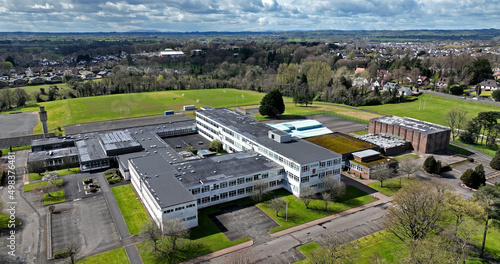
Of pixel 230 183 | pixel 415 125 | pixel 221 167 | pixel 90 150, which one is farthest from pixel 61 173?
pixel 415 125

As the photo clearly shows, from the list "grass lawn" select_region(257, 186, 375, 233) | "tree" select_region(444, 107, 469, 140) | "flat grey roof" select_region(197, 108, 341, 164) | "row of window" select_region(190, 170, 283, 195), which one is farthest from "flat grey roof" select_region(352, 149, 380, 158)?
"tree" select_region(444, 107, 469, 140)

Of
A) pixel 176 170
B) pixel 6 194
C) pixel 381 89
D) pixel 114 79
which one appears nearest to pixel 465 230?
pixel 176 170

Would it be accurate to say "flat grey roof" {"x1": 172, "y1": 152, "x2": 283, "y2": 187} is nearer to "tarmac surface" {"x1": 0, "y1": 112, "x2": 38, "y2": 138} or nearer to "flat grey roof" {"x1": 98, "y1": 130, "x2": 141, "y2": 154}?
"flat grey roof" {"x1": 98, "y1": 130, "x2": 141, "y2": 154}

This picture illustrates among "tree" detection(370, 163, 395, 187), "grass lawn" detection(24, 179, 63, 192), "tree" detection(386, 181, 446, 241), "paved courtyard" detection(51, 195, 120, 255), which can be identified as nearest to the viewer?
"tree" detection(386, 181, 446, 241)

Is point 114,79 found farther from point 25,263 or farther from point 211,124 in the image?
point 25,263

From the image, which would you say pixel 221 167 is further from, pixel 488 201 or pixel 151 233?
pixel 488 201

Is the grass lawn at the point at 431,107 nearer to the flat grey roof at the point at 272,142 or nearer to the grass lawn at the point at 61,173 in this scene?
the flat grey roof at the point at 272,142
